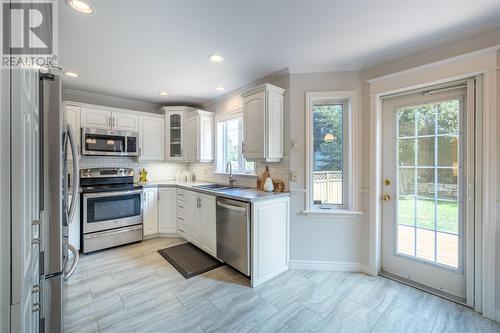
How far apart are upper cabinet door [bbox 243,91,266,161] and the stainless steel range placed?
2023 millimetres

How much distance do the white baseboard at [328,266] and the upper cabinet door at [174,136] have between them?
9.06 ft

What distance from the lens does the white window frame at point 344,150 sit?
271 cm

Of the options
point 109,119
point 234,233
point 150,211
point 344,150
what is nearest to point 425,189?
point 344,150

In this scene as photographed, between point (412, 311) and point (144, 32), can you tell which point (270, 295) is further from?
point (144, 32)

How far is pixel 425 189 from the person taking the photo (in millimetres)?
2375

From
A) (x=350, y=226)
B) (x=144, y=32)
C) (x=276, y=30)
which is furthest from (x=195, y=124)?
(x=350, y=226)

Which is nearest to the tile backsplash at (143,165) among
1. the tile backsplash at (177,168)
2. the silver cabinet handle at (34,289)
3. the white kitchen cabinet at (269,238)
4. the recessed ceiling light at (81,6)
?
the tile backsplash at (177,168)

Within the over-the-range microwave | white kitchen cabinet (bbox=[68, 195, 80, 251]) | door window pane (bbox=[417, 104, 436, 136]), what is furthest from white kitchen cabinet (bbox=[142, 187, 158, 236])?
door window pane (bbox=[417, 104, 436, 136])

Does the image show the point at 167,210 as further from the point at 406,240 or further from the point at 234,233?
the point at 406,240

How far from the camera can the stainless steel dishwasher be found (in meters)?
2.43

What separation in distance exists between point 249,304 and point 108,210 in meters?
2.52

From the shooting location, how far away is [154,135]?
13.8 feet

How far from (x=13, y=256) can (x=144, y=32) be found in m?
2.03

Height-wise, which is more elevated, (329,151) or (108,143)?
(108,143)
